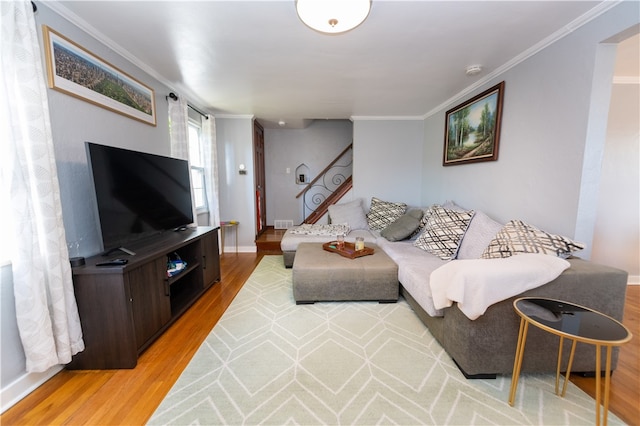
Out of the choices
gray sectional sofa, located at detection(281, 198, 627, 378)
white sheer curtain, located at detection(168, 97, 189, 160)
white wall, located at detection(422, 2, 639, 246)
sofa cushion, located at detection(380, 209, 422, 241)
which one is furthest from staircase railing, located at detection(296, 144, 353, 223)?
gray sectional sofa, located at detection(281, 198, 627, 378)

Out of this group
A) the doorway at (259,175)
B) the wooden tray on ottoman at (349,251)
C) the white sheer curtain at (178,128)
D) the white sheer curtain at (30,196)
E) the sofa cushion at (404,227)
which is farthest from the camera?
the doorway at (259,175)

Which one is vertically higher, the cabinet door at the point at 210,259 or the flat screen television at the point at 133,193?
the flat screen television at the point at 133,193

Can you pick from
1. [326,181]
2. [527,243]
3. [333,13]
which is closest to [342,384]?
[527,243]

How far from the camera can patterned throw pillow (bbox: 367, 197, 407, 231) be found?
3871mm

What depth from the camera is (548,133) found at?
196cm

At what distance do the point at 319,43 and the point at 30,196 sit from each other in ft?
6.97

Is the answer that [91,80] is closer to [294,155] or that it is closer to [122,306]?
[122,306]

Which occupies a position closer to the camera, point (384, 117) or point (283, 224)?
point (384, 117)

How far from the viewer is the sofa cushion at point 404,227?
318 centimetres

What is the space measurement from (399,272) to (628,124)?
2.90 m

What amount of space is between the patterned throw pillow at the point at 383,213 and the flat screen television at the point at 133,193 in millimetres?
2713

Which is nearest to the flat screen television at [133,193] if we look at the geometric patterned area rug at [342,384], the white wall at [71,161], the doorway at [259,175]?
the white wall at [71,161]

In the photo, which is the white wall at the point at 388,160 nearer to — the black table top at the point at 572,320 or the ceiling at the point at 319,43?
the ceiling at the point at 319,43

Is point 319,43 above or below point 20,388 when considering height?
above
